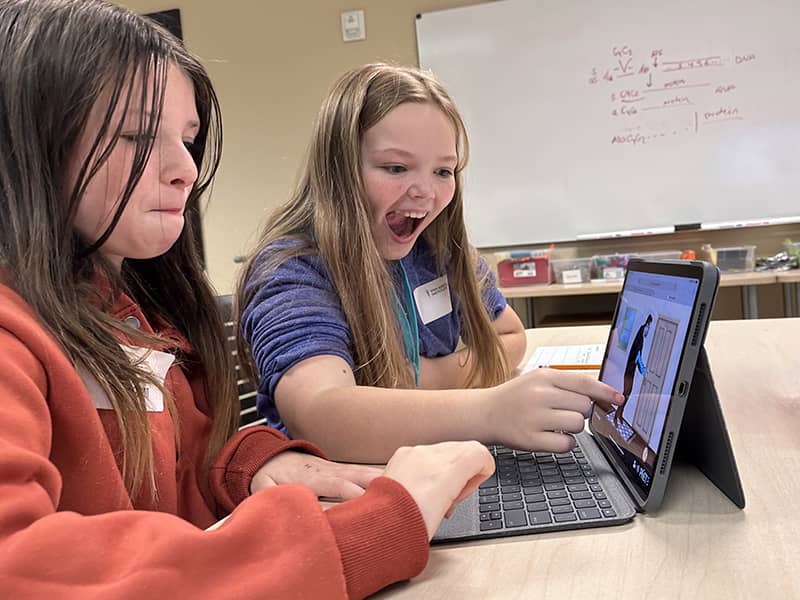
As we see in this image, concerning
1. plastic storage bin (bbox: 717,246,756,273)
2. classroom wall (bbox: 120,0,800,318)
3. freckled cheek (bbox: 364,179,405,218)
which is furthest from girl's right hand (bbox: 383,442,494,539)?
classroom wall (bbox: 120,0,800,318)

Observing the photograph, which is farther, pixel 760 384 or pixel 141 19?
pixel 760 384

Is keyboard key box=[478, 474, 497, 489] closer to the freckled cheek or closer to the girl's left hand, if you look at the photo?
the girl's left hand

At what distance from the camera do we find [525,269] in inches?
122

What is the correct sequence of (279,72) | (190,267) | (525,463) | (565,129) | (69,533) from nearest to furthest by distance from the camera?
(69,533) → (525,463) → (190,267) → (565,129) → (279,72)

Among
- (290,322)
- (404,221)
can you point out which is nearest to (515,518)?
(290,322)

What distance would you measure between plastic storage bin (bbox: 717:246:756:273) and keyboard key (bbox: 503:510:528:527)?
2691mm

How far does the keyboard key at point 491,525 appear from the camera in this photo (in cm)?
58

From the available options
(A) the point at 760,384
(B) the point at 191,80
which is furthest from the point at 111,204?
(A) the point at 760,384

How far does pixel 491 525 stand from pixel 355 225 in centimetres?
58

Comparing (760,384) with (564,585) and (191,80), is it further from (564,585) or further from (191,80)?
(191,80)

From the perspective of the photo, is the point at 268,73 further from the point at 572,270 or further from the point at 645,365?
the point at 645,365

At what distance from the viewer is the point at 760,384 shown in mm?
987

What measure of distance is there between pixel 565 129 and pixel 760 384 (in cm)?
240

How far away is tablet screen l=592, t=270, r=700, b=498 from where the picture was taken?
0.58 meters
